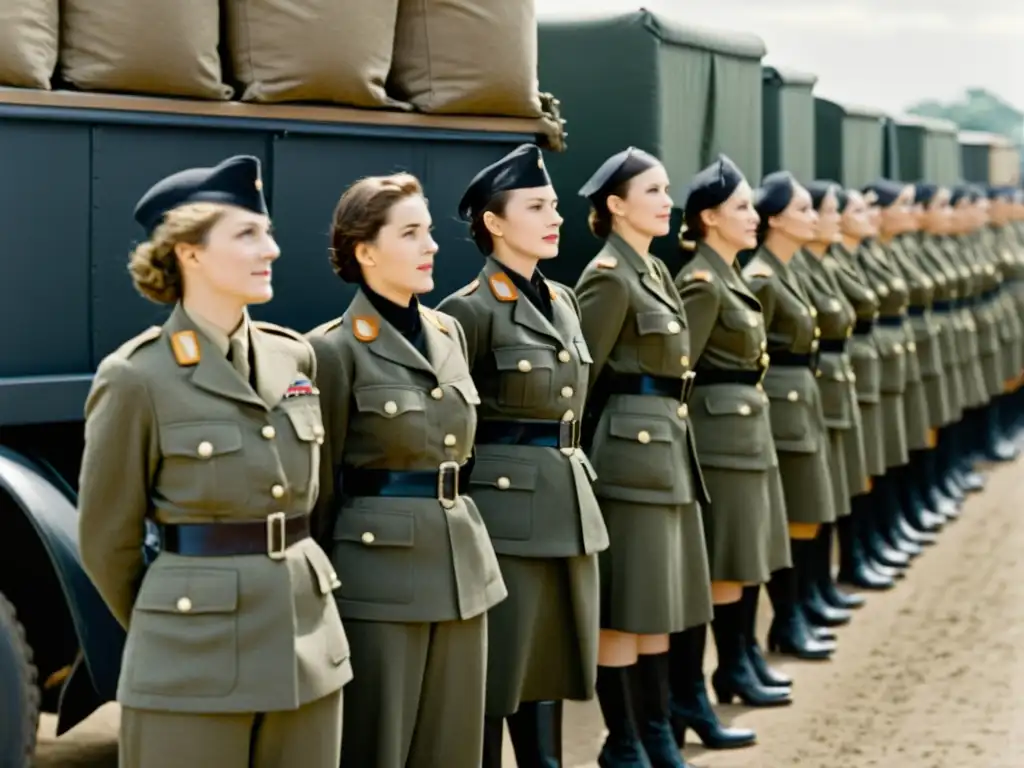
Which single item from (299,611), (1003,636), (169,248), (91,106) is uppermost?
(91,106)

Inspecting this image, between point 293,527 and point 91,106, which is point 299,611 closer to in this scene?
point 293,527

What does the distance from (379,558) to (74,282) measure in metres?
1.04

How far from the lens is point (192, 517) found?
3.81m

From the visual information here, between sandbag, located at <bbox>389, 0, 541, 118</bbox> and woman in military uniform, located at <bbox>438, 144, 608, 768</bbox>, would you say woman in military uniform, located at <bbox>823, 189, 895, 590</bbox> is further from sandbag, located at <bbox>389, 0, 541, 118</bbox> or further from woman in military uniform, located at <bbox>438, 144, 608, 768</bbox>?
woman in military uniform, located at <bbox>438, 144, 608, 768</bbox>

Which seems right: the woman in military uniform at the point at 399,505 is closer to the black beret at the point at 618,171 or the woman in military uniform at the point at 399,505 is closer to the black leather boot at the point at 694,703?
the black beret at the point at 618,171

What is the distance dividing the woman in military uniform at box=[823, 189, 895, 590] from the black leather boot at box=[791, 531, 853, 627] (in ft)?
1.96

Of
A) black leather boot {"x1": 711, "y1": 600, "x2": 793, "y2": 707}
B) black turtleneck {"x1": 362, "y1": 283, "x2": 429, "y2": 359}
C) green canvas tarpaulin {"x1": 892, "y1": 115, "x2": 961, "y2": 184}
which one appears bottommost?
black leather boot {"x1": 711, "y1": 600, "x2": 793, "y2": 707}

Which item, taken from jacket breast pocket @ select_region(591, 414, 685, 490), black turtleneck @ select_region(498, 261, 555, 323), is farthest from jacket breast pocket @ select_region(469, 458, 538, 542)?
jacket breast pocket @ select_region(591, 414, 685, 490)

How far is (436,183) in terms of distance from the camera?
5645mm

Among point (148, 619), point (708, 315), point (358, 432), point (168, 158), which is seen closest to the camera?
point (148, 619)

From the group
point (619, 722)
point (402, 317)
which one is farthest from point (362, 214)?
point (619, 722)

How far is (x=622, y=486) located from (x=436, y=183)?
1.16m

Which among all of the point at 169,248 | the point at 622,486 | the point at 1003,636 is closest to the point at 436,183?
the point at 622,486

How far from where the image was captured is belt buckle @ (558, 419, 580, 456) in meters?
5.36
